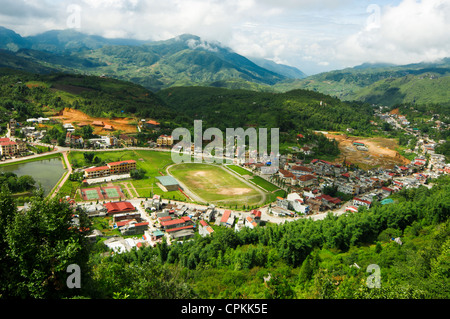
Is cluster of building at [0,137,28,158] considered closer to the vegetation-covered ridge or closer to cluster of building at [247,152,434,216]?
the vegetation-covered ridge

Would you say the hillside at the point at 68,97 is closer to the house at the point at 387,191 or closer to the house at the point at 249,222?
the house at the point at 249,222

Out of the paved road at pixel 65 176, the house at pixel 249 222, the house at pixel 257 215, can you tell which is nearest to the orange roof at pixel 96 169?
the paved road at pixel 65 176

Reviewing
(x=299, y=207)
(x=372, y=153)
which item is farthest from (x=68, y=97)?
(x=372, y=153)

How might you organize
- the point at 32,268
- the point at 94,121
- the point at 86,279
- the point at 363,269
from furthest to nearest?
the point at 94,121 < the point at 363,269 < the point at 86,279 < the point at 32,268

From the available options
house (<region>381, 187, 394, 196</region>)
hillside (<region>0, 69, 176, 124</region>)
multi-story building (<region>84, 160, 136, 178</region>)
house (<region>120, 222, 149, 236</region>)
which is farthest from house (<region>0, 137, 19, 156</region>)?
house (<region>381, 187, 394, 196</region>)

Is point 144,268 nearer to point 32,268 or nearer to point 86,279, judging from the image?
point 86,279
